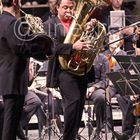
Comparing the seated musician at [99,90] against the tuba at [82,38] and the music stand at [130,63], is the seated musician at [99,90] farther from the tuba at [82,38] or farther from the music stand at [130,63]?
the tuba at [82,38]

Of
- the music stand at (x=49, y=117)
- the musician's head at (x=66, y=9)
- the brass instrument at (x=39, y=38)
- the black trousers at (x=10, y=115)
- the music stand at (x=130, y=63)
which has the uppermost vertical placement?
the musician's head at (x=66, y=9)

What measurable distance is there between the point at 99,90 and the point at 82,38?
2324 mm

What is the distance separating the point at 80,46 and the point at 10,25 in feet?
3.22

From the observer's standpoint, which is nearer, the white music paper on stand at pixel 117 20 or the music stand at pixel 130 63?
the music stand at pixel 130 63

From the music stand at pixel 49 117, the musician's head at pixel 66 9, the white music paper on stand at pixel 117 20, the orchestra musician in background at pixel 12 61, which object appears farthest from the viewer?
the white music paper on stand at pixel 117 20

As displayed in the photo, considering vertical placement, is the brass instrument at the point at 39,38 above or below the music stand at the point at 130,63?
above

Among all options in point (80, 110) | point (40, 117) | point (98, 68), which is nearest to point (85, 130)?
point (40, 117)

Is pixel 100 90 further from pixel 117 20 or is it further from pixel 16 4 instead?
pixel 16 4

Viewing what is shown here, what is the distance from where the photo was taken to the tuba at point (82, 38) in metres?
6.93

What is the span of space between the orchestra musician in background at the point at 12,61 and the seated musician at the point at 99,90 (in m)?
2.59

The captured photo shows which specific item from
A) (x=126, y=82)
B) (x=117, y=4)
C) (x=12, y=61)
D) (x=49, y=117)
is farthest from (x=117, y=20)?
(x=12, y=61)

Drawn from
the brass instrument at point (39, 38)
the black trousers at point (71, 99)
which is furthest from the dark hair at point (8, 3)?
the black trousers at point (71, 99)

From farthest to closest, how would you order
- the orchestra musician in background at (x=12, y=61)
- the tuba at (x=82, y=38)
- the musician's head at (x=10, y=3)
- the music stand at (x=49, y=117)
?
the music stand at (x=49, y=117) → the tuba at (x=82, y=38) → the musician's head at (x=10, y=3) → the orchestra musician in background at (x=12, y=61)

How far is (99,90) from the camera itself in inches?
358
